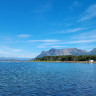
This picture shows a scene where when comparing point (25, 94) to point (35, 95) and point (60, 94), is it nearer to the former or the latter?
point (35, 95)

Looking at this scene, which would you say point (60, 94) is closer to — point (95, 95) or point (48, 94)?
point (48, 94)

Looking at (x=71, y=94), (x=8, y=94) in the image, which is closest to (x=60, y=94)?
(x=71, y=94)

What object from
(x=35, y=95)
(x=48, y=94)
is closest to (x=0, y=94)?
(x=35, y=95)

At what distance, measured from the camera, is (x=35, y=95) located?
3164 cm

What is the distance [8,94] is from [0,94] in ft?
6.38

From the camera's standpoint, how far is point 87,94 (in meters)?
32.9

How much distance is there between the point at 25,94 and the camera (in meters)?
32.3

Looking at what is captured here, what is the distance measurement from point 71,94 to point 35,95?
894 centimetres

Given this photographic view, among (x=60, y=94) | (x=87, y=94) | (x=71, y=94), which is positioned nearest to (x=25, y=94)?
(x=60, y=94)

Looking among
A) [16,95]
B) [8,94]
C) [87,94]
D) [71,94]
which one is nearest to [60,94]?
[71,94]

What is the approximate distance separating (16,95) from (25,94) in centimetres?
222

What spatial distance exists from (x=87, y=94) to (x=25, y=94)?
1536cm

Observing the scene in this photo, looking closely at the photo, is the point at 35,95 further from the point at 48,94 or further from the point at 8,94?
the point at 8,94

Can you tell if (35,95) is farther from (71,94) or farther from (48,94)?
(71,94)
